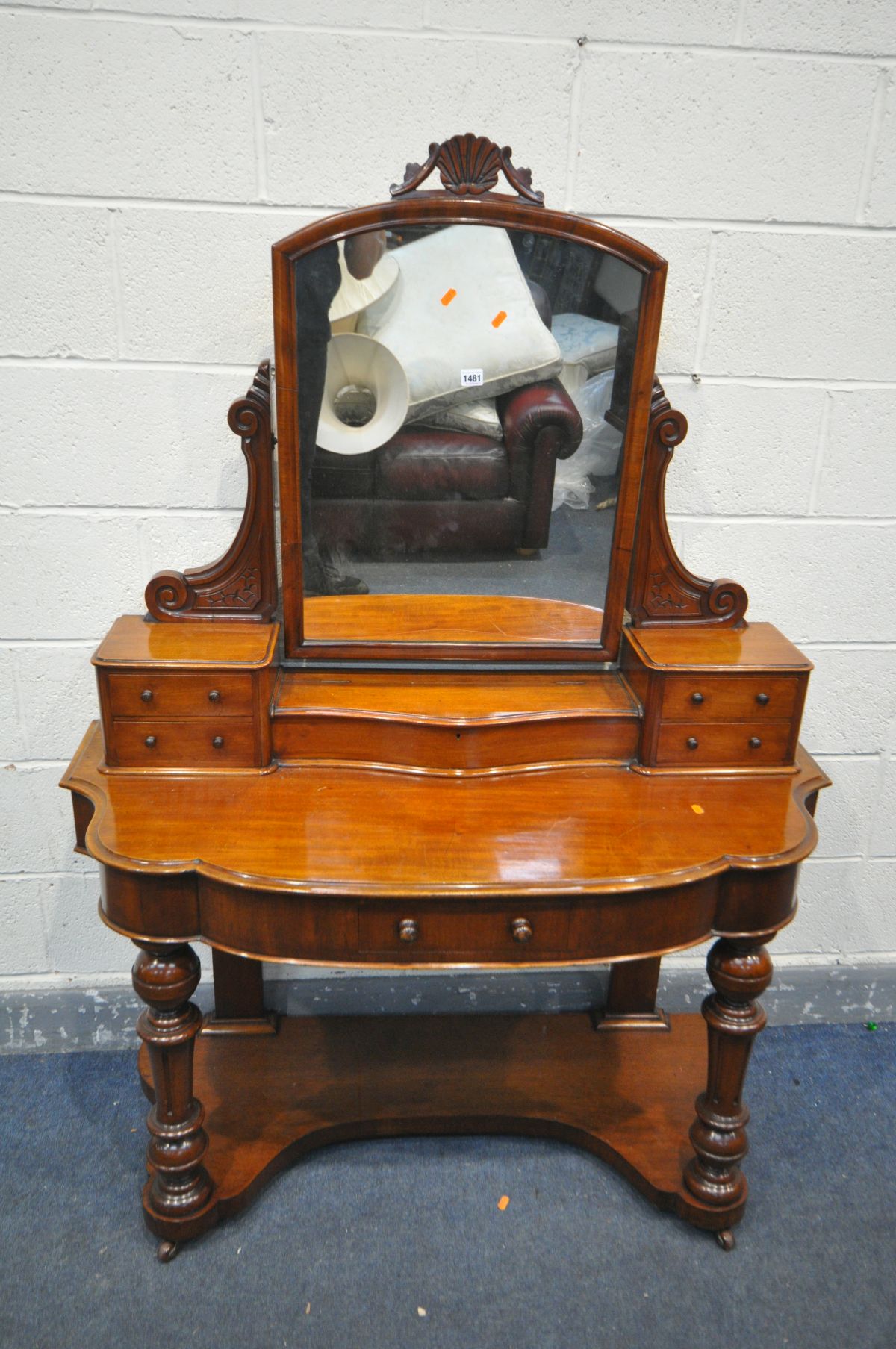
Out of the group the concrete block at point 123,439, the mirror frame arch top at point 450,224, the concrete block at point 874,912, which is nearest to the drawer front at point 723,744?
the mirror frame arch top at point 450,224

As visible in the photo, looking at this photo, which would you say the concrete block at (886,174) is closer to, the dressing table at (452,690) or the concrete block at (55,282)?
the dressing table at (452,690)

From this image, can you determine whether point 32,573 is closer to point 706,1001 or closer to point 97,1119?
point 97,1119

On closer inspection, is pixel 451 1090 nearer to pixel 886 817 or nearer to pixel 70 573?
pixel 886 817

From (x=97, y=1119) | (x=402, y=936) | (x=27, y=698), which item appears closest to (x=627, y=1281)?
(x=402, y=936)

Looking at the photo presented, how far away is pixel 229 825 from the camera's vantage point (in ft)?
4.74

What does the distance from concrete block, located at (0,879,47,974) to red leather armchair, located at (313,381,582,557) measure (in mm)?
953

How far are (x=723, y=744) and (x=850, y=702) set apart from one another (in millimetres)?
522

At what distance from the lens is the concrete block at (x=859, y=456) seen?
1788mm

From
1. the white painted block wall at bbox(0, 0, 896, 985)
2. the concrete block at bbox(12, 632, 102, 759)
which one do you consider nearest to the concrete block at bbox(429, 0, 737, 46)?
the white painted block wall at bbox(0, 0, 896, 985)

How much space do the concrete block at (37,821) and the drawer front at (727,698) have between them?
1024 millimetres

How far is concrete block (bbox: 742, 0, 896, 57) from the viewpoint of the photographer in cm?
157

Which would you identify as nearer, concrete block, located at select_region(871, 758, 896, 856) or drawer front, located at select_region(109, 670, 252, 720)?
drawer front, located at select_region(109, 670, 252, 720)

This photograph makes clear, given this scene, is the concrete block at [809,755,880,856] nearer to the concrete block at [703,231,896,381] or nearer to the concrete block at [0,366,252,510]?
the concrete block at [703,231,896,381]

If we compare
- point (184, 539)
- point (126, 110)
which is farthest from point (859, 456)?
point (126, 110)
